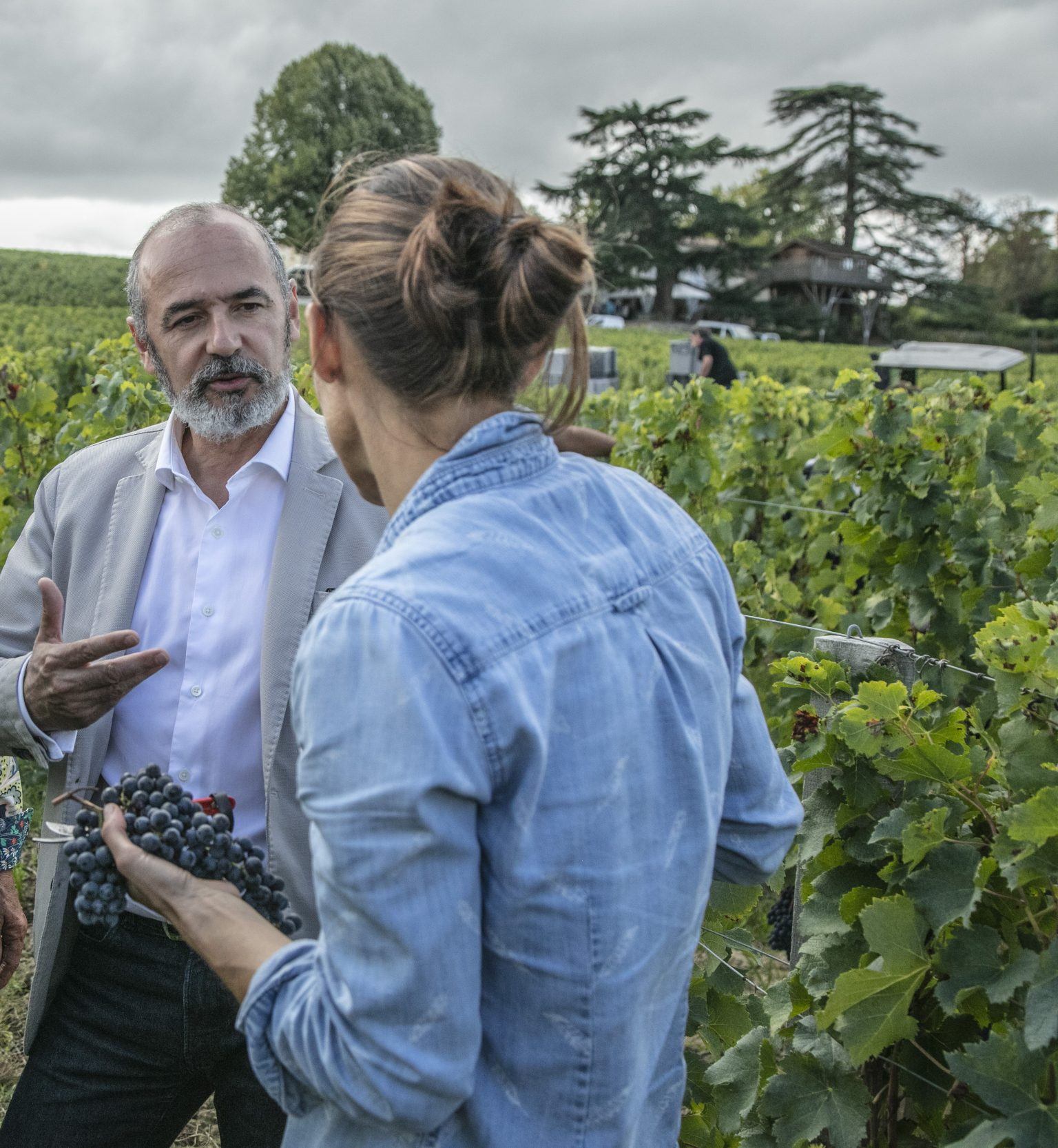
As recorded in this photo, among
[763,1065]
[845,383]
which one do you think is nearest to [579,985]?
[763,1065]

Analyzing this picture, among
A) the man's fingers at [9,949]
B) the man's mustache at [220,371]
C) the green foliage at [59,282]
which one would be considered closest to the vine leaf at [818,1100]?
the man's fingers at [9,949]

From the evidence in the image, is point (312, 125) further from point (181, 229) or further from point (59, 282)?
point (181, 229)

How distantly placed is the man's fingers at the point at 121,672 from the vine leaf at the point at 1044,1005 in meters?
1.25

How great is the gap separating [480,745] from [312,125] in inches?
2179

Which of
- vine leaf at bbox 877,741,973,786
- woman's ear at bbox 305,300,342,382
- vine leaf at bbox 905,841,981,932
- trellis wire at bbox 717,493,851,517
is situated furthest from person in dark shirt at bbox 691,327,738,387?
woman's ear at bbox 305,300,342,382

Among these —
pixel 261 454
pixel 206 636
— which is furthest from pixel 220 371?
pixel 206 636

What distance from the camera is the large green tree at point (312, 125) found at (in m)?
49.1

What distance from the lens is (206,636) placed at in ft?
6.44

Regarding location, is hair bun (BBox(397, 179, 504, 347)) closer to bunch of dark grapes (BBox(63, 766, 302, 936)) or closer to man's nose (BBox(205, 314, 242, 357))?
bunch of dark grapes (BBox(63, 766, 302, 936))

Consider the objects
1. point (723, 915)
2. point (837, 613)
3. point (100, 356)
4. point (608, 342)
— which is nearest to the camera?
point (723, 915)

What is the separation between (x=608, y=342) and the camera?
3117cm

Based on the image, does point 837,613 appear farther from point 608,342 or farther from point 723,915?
point 608,342

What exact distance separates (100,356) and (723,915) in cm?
529

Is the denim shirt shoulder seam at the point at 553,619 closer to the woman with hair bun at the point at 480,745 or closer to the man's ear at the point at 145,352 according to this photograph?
the woman with hair bun at the point at 480,745
